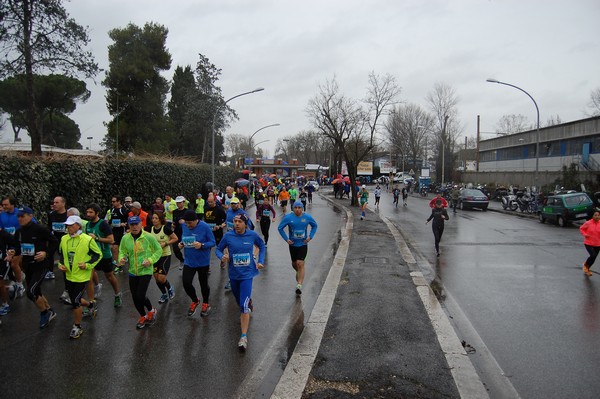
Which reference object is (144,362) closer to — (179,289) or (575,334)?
(179,289)

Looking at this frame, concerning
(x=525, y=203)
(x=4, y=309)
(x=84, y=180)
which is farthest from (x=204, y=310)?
(x=525, y=203)

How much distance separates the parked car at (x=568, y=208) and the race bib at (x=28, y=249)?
20.3 m

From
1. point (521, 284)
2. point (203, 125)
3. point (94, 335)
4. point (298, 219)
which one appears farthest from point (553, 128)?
point (94, 335)

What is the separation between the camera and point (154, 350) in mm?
5230

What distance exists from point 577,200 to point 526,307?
50.3ft

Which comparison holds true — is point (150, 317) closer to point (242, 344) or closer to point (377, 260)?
point (242, 344)

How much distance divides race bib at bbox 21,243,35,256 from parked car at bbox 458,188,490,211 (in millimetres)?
27082

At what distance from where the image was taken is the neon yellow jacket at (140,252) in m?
6.02

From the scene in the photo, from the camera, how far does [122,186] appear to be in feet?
55.7

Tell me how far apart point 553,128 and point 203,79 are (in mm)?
35125

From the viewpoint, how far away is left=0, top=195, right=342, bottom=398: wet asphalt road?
4.30 metres

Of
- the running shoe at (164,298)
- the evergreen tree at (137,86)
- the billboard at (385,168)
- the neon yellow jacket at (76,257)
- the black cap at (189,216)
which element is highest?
the evergreen tree at (137,86)

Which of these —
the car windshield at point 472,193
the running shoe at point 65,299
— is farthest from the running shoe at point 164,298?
the car windshield at point 472,193

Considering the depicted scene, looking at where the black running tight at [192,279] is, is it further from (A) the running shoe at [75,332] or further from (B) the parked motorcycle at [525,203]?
(B) the parked motorcycle at [525,203]
